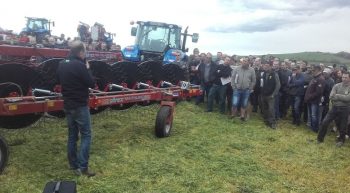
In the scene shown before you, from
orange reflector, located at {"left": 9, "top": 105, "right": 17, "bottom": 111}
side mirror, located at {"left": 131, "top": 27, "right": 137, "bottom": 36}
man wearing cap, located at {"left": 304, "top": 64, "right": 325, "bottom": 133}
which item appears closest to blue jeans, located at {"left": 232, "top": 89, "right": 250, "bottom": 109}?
man wearing cap, located at {"left": 304, "top": 64, "right": 325, "bottom": 133}

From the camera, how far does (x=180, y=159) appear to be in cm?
774

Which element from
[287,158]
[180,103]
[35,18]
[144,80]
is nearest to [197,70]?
[180,103]

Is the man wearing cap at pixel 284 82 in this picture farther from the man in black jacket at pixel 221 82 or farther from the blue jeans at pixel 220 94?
the blue jeans at pixel 220 94

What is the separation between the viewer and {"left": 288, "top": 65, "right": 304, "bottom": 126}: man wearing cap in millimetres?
12736

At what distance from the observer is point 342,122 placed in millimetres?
10430

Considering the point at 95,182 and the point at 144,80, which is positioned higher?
the point at 144,80

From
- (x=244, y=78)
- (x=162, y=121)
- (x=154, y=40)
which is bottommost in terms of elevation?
(x=162, y=121)

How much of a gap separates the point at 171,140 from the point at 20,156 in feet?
10.6

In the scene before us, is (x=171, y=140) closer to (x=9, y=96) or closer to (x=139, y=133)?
(x=139, y=133)

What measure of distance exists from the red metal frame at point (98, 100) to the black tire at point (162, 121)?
180 mm

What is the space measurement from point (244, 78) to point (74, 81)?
277 inches

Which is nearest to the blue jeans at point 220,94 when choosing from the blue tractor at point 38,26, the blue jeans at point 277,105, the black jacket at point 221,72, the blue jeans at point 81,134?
the black jacket at point 221,72

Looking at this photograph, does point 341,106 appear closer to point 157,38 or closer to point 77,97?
point 157,38

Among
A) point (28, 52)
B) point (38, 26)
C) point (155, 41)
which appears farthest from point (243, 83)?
point (38, 26)
